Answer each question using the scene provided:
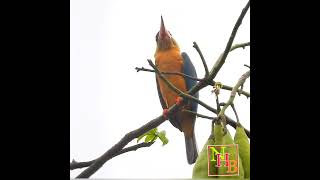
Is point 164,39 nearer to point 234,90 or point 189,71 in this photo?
point 189,71

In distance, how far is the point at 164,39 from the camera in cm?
110

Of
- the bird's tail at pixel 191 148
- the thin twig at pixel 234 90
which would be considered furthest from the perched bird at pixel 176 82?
the thin twig at pixel 234 90

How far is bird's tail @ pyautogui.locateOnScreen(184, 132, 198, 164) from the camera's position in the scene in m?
1.03

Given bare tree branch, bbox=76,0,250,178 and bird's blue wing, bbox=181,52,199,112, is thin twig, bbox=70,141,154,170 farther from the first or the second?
bird's blue wing, bbox=181,52,199,112

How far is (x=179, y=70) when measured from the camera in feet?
3.74

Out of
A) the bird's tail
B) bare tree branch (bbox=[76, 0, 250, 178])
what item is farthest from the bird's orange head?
the bird's tail

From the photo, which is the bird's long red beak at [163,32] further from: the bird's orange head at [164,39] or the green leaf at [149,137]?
the green leaf at [149,137]

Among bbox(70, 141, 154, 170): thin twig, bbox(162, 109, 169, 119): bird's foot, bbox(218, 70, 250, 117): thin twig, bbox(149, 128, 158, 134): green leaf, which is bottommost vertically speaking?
bbox(70, 141, 154, 170): thin twig

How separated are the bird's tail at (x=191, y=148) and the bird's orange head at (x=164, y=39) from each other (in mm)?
229

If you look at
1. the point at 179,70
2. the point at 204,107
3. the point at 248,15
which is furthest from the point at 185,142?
the point at 248,15

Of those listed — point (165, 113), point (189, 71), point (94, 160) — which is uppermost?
point (189, 71)

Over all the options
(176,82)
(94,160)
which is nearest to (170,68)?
(176,82)

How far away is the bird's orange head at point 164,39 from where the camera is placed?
1.09m

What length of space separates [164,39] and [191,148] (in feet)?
0.90
